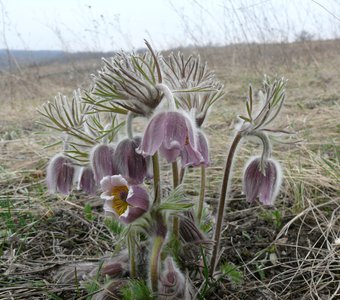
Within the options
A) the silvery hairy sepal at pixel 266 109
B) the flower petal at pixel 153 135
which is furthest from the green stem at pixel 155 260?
the silvery hairy sepal at pixel 266 109

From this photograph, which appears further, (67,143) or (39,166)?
(39,166)

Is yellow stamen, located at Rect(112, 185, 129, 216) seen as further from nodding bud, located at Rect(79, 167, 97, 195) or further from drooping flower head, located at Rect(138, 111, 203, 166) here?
nodding bud, located at Rect(79, 167, 97, 195)

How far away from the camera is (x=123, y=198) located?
1.03 meters

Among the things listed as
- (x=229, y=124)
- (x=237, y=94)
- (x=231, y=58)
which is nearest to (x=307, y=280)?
(x=229, y=124)

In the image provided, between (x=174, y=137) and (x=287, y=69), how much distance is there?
6.49 metres

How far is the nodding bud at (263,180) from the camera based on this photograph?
1184mm

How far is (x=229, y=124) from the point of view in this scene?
11.3 feet

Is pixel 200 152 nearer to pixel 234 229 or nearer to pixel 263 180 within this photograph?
pixel 263 180

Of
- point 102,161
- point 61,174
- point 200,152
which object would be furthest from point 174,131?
point 61,174

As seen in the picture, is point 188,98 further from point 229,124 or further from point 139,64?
point 229,124

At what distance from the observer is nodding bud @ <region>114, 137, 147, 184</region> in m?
1.08

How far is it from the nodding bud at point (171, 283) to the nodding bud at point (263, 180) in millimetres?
285

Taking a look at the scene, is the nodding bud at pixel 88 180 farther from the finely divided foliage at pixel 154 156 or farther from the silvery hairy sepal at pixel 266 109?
the silvery hairy sepal at pixel 266 109

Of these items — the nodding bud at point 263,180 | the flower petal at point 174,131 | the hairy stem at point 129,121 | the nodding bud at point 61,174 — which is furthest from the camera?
the nodding bud at point 61,174
